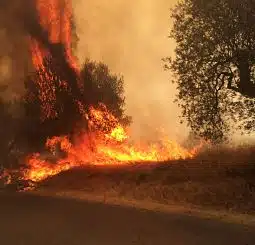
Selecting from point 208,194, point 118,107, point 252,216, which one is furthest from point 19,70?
point 252,216

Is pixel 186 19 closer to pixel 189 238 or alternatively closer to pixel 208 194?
pixel 208 194

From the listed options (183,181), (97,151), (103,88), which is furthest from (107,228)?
(103,88)

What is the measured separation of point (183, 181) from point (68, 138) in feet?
42.3

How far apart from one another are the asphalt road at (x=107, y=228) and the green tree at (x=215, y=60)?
6.68 metres

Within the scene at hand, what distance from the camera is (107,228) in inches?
636

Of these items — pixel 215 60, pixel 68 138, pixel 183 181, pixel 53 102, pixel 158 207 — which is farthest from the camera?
pixel 68 138

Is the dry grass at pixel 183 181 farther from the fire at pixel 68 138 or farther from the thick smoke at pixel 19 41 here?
the thick smoke at pixel 19 41

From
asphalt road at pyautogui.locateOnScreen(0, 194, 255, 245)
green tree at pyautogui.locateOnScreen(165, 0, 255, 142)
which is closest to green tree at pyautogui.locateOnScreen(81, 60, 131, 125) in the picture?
green tree at pyautogui.locateOnScreen(165, 0, 255, 142)

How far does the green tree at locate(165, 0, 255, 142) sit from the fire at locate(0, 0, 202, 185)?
9.13m

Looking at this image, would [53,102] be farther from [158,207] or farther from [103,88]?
[158,207]

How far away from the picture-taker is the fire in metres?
32.6

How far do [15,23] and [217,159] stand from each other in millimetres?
21917

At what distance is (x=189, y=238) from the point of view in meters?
14.2

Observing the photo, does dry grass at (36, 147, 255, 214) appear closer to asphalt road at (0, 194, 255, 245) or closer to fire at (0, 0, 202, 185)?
fire at (0, 0, 202, 185)
